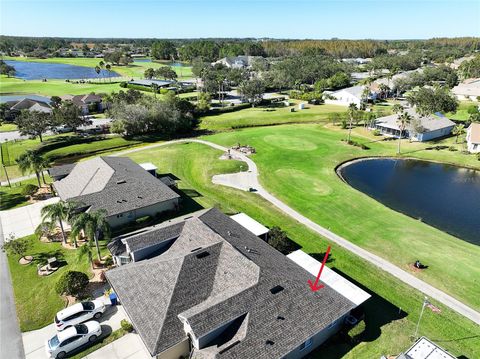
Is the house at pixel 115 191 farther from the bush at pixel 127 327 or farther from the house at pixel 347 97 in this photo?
the house at pixel 347 97

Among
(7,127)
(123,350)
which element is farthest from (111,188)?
(7,127)

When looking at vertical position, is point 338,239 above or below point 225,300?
below

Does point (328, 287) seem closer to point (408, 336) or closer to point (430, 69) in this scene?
point (408, 336)

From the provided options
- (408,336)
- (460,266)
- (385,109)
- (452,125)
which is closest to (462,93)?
(385,109)

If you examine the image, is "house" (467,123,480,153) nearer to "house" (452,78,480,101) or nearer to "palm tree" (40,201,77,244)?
"house" (452,78,480,101)

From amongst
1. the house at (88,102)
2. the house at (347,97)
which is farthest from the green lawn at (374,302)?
the house at (347,97)

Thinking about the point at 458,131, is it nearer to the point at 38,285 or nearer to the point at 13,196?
the point at 38,285
